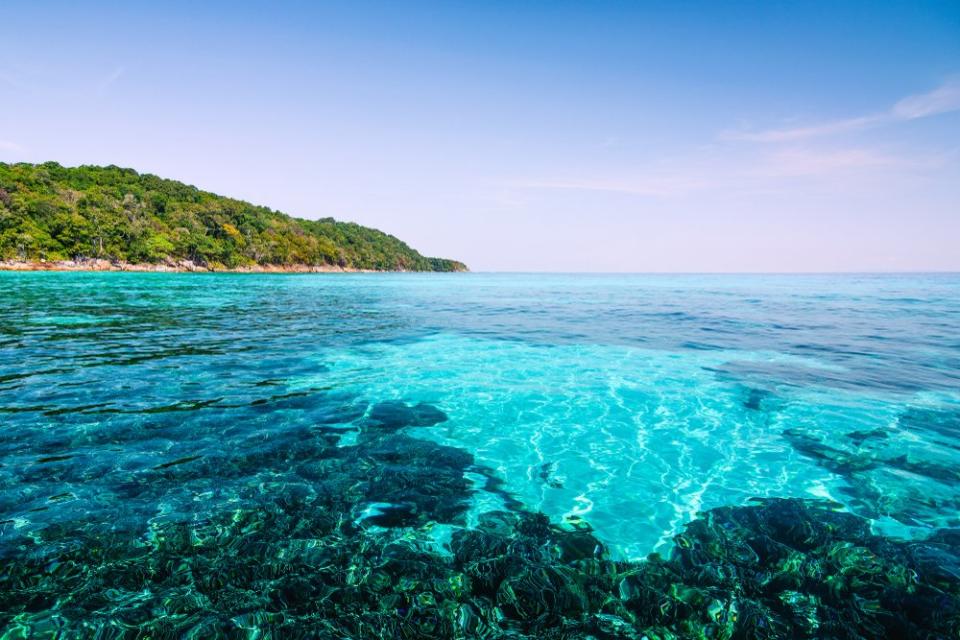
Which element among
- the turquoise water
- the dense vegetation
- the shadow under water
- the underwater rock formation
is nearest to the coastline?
the dense vegetation

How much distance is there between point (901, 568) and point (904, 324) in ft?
98.8

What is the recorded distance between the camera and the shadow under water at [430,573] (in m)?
3.96

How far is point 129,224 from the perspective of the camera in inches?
3932

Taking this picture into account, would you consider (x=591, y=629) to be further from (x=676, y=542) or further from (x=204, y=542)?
(x=204, y=542)

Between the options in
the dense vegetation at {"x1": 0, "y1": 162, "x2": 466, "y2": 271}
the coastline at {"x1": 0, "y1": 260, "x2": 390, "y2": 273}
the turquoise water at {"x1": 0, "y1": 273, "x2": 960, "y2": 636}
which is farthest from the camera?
the dense vegetation at {"x1": 0, "y1": 162, "x2": 466, "y2": 271}

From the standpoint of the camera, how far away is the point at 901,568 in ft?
16.1

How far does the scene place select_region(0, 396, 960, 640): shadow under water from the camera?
3.96 metres

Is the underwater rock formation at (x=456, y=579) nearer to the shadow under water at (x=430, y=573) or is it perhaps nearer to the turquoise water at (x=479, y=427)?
the shadow under water at (x=430, y=573)

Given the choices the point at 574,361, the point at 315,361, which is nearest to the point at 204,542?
the point at 315,361

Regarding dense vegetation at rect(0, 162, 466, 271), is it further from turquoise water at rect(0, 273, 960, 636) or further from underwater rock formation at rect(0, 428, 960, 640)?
underwater rock formation at rect(0, 428, 960, 640)

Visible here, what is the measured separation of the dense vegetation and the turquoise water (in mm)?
92103

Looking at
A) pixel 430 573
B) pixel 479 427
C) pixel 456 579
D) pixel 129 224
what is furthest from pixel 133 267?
pixel 456 579

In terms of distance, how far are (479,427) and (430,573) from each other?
4.79 m

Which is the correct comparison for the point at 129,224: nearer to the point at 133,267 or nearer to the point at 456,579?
the point at 133,267
